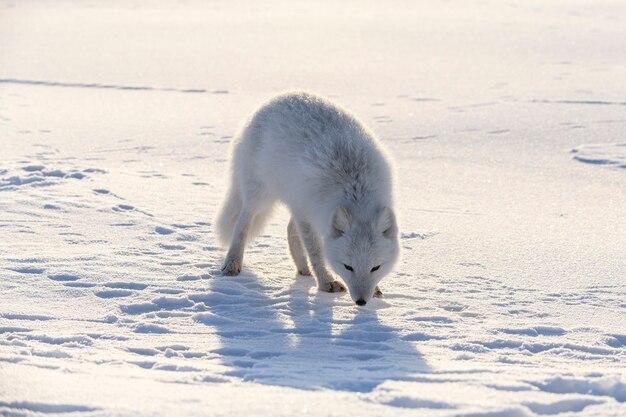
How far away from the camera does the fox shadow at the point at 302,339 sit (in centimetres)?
312

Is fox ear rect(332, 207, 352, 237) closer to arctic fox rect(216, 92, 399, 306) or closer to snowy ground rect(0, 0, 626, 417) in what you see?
arctic fox rect(216, 92, 399, 306)

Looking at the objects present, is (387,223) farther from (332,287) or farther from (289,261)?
(289,261)

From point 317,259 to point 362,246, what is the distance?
0.52 metres

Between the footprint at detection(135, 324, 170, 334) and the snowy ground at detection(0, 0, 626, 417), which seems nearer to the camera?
the snowy ground at detection(0, 0, 626, 417)

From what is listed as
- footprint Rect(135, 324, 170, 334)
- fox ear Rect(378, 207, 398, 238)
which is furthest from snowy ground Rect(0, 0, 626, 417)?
fox ear Rect(378, 207, 398, 238)

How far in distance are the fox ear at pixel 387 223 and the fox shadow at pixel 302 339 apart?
1.15 ft

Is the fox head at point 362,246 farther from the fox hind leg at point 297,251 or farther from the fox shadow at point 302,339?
the fox hind leg at point 297,251

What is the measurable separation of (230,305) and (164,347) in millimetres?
716

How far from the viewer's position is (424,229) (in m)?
5.54

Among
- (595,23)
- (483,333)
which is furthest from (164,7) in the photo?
(483,333)

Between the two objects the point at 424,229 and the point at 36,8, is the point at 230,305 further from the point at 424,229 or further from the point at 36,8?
the point at 36,8

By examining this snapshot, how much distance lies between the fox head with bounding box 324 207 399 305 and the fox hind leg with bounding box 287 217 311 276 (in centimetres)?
69

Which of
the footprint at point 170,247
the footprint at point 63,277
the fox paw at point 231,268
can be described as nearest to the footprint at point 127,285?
the footprint at point 63,277

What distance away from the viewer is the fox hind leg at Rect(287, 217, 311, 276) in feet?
16.1
